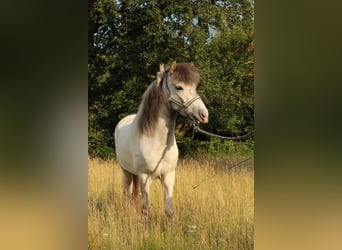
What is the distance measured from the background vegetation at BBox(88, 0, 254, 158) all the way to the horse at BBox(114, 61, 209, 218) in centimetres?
6

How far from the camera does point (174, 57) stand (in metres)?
3.01

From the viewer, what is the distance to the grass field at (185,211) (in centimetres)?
294

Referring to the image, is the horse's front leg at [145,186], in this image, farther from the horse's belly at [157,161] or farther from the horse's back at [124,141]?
the horse's back at [124,141]

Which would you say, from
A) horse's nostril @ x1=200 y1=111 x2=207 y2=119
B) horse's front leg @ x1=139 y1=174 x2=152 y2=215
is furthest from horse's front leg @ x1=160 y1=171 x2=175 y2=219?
horse's nostril @ x1=200 y1=111 x2=207 y2=119

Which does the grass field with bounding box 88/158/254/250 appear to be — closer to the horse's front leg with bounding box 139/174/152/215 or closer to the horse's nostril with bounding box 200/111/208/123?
the horse's front leg with bounding box 139/174/152/215

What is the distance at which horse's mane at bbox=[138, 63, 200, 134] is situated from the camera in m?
2.96

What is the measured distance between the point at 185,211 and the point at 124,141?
2.16 feet

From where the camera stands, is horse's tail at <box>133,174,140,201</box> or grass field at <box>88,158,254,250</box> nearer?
grass field at <box>88,158,254,250</box>

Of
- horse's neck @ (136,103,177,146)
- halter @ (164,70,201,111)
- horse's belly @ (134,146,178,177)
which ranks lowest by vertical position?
horse's belly @ (134,146,178,177)

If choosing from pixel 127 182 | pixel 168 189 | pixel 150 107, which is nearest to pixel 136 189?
pixel 127 182

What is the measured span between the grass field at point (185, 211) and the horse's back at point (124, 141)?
0.25 feet

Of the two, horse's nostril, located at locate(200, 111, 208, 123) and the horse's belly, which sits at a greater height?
horse's nostril, located at locate(200, 111, 208, 123)
